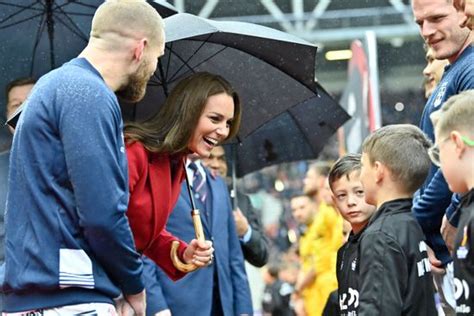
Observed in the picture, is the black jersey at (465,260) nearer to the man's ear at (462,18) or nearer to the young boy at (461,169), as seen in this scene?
the young boy at (461,169)

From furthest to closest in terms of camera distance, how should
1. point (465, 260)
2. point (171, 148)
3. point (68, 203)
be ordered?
point (171, 148) < point (68, 203) < point (465, 260)

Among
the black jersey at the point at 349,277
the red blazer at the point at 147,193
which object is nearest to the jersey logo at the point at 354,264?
the black jersey at the point at 349,277

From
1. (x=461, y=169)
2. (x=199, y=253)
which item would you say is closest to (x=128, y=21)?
(x=199, y=253)

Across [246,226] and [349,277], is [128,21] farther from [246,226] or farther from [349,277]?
[246,226]

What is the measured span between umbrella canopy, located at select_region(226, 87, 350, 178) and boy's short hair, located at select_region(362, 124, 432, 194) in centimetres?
272

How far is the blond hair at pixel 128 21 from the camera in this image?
5.43m

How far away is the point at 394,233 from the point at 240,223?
3.64m

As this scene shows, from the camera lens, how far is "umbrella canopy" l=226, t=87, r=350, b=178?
885cm

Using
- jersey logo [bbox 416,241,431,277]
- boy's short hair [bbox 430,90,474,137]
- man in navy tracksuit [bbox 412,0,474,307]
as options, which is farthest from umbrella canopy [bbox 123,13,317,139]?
boy's short hair [bbox 430,90,474,137]

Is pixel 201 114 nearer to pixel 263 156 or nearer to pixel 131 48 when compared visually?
pixel 131 48

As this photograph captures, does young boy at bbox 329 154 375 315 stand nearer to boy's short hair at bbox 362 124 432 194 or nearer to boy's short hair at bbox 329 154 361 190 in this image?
boy's short hair at bbox 329 154 361 190

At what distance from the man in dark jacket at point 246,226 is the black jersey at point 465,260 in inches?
162

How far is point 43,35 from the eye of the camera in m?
7.25

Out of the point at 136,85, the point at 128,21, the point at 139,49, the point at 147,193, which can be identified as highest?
the point at 128,21
